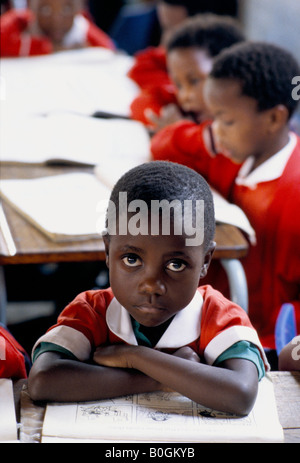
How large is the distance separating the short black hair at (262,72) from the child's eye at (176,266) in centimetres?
84

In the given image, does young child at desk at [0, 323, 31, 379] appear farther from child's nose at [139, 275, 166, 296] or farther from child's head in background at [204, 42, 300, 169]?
child's head in background at [204, 42, 300, 169]

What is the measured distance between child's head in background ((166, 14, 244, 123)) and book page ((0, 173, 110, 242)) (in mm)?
651

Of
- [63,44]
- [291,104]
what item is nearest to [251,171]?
[291,104]

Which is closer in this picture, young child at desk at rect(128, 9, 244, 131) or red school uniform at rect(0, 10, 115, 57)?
young child at desk at rect(128, 9, 244, 131)

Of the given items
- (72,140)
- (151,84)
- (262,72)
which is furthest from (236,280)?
(151,84)

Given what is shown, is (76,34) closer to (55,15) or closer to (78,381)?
(55,15)

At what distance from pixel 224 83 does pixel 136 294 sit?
35.5 inches

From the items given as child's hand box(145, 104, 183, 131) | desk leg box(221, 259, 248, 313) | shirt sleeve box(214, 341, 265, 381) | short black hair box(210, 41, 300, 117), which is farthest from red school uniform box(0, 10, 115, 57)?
shirt sleeve box(214, 341, 265, 381)

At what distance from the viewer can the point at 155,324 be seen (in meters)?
0.91

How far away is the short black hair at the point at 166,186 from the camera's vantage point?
2.84 ft

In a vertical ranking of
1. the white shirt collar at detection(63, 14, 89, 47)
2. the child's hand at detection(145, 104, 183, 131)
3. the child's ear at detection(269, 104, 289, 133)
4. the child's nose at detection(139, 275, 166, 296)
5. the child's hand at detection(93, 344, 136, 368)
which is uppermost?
the child's nose at detection(139, 275, 166, 296)

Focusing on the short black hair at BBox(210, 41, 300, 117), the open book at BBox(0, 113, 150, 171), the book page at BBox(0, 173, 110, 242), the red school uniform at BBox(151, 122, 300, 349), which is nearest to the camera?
the book page at BBox(0, 173, 110, 242)

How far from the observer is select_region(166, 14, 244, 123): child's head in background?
211 cm
